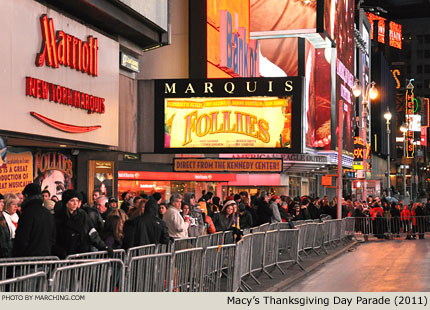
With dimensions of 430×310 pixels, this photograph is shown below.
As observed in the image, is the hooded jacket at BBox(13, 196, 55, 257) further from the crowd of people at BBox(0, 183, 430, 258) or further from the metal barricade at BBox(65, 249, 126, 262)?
the metal barricade at BBox(65, 249, 126, 262)

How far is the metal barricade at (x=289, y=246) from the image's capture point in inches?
786

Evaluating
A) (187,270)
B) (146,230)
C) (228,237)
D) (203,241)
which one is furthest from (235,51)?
(187,270)

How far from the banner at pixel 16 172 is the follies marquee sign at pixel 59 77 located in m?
1.26

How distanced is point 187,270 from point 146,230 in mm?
1121

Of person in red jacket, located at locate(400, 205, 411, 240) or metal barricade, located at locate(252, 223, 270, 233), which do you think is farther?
person in red jacket, located at locate(400, 205, 411, 240)

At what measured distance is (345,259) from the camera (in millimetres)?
24094

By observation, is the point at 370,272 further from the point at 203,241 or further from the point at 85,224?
the point at 85,224

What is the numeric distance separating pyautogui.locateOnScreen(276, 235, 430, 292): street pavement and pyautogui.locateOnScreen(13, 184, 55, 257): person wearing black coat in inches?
251

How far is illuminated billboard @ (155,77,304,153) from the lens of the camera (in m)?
28.2

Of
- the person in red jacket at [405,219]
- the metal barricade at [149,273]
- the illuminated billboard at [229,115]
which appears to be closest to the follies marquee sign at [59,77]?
the illuminated billboard at [229,115]

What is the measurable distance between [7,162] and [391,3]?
16300cm

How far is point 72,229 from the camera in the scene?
11.4m

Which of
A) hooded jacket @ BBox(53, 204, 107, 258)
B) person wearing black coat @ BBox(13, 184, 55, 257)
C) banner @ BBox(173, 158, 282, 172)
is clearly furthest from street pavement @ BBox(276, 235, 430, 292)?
person wearing black coat @ BBox(13, 184, 55, 257)
